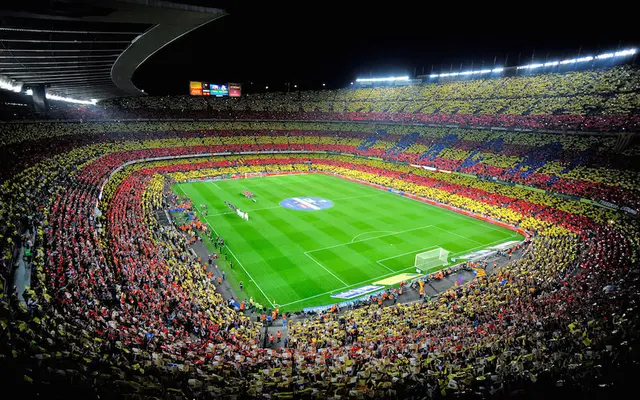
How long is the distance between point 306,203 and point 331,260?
16.8m

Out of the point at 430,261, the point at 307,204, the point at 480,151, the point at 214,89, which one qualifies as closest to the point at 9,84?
the point at 307,204

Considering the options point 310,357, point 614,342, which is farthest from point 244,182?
point 614,342

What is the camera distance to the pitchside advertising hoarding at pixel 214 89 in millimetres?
73625

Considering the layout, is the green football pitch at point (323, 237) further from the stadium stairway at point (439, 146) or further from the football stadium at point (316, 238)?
the stadium stairway at point (439, 146)

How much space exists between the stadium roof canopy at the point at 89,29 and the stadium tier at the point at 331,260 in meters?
8.66

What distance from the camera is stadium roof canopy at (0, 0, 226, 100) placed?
11.4 meters

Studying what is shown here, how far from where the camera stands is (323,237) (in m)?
33.4

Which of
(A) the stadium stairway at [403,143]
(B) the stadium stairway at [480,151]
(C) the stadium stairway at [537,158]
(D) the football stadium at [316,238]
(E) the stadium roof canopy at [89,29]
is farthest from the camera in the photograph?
(A) the stadium stairway at [403,143]

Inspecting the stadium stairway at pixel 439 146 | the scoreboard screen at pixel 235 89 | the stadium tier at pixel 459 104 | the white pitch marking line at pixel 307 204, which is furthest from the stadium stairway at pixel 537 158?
the scoreboard screen at pixel 235 89

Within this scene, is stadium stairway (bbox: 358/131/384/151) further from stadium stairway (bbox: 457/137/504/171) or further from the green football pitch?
stadium stairway (bbox: 457/137/504/171)

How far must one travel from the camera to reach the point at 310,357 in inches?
536

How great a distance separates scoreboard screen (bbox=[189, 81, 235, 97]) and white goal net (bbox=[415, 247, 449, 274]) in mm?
63395

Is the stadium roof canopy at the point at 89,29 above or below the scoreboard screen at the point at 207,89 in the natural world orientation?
below

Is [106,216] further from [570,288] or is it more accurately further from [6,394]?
[570,288]
